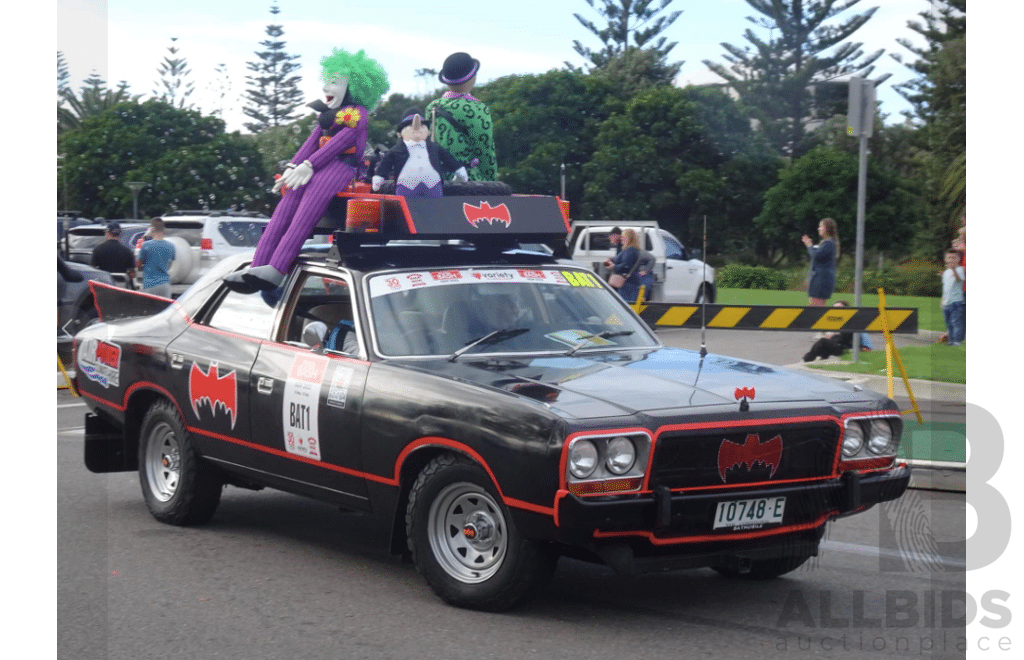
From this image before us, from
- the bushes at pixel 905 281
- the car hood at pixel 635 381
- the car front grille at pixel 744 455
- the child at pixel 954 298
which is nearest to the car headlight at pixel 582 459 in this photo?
the car hood at pixel 635 381

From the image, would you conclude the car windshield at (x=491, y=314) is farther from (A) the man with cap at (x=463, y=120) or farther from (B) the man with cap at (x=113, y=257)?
(B) the man with cap at (x=113, y=257)

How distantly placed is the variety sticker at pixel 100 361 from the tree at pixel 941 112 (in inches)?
1429

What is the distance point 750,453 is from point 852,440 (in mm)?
620

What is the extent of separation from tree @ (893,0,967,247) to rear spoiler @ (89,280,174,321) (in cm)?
3586

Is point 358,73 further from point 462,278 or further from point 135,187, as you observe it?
point 135,187

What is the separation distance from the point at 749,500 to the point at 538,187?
48007 mm

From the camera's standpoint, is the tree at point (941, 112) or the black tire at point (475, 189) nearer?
the black tire at point (475, 189)

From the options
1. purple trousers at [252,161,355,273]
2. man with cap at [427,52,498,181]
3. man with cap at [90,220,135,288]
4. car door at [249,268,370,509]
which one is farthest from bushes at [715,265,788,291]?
car door at [249,268,370,509]

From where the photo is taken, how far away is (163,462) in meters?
7.49

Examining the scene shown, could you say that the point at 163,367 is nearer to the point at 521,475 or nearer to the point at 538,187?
the point at 521,475

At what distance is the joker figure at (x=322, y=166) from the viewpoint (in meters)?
7.08

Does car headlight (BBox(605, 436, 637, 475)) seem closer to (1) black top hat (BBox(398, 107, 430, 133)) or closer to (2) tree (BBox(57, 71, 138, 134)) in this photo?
(1) black top hat (BBox(398, 107, 430, 133))

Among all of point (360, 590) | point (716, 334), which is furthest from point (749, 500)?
point (716, 334)

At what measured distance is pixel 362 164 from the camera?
7.83 m
